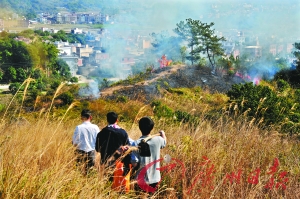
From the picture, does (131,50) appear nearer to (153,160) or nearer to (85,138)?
(85,138)

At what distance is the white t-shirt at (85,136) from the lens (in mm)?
4121

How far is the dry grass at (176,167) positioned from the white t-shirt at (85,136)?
207mm

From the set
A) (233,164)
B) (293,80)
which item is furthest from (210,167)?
(293,80)

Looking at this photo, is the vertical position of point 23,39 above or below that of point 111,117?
below

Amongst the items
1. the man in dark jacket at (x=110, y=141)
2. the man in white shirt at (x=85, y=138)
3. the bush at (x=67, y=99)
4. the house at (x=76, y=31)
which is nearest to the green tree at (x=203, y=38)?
the bush at (x=67, y=99)

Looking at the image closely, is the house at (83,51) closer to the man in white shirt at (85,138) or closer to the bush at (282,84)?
the bush at (282,84)

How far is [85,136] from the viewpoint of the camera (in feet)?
13.8

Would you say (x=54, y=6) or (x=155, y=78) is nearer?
(x=155, y=78)

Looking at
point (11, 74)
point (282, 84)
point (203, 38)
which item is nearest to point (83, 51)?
point (11, 74)

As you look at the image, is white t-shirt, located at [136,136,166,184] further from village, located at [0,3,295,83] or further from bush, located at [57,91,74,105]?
village, located at [0,3,295,83]

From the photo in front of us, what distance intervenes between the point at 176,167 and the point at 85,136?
1.09m

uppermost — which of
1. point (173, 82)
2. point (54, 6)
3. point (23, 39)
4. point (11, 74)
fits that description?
point (54, 6)

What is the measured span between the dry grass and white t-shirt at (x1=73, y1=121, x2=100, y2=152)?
0.21 meters

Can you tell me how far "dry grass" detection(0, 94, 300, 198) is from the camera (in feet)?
8.30
